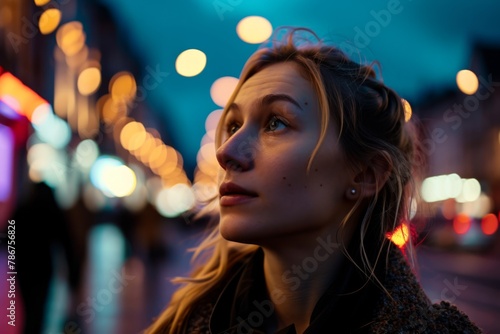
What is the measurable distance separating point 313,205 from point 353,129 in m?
0.35

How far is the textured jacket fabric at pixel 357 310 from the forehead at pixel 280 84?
667mm

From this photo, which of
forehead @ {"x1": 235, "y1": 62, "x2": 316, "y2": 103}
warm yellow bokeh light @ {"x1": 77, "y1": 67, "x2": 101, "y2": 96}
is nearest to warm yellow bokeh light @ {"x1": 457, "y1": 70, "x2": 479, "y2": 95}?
forehead @ {"x1": 235, "y1": 62, "x2": 316, "y2": 103}

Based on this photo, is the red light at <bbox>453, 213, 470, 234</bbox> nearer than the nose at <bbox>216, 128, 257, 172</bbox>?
No

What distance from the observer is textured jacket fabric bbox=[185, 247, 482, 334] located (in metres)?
2.14

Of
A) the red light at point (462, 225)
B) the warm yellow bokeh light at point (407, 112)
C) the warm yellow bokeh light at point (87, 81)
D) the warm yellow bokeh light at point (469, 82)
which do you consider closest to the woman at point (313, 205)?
the warm yellow bokeh light at point (407, 112)

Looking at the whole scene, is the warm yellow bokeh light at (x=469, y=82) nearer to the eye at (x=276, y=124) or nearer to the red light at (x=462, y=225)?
the eye at (x=276, y=124)

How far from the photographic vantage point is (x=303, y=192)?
7.30 ft

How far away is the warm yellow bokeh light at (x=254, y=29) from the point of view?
5375 mm

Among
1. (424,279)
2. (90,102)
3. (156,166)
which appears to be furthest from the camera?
(156,166)

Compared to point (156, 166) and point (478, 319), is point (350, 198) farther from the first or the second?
point (156, 166)

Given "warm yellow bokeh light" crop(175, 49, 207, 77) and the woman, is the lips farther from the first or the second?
"warm yellow bokeh light" crop(175, 49, 207, 77)

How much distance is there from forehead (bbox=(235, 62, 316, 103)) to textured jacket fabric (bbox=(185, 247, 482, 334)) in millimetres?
667

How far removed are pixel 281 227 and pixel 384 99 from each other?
28.1 inches

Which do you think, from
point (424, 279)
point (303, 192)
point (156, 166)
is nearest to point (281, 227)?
point (303, 192)
